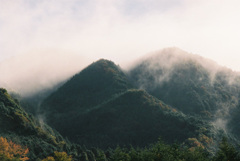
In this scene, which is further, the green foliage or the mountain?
the mountain

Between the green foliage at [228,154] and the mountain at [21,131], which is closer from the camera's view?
the green foliage at [228,154]

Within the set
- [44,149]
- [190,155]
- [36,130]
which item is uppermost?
[36,130]

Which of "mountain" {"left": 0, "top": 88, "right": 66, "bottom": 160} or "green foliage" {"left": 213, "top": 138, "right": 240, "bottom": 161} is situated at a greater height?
"mountain" {"left": 0, "top": 88, "right": 66, "bottom": 160}

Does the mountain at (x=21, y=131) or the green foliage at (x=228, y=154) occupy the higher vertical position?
the mountain at (x=21, y=131)

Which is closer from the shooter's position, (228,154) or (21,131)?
(228,154)

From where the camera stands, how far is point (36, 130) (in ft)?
549

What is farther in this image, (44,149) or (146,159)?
(44,149)

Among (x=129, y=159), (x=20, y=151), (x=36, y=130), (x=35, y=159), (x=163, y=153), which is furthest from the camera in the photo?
(x=36, y=130)

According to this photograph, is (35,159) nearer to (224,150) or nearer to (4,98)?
(4,98)

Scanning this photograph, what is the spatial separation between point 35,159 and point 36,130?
42.6m

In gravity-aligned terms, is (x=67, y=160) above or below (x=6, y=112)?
below

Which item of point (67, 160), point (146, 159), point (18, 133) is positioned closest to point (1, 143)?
point (67, 160)

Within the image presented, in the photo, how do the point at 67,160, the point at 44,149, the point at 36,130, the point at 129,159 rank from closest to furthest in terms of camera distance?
the point at 129,159 → the point at 67,160 → the point at 44,149 → the point at 36,130

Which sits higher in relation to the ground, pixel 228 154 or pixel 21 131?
pixel 21 131
